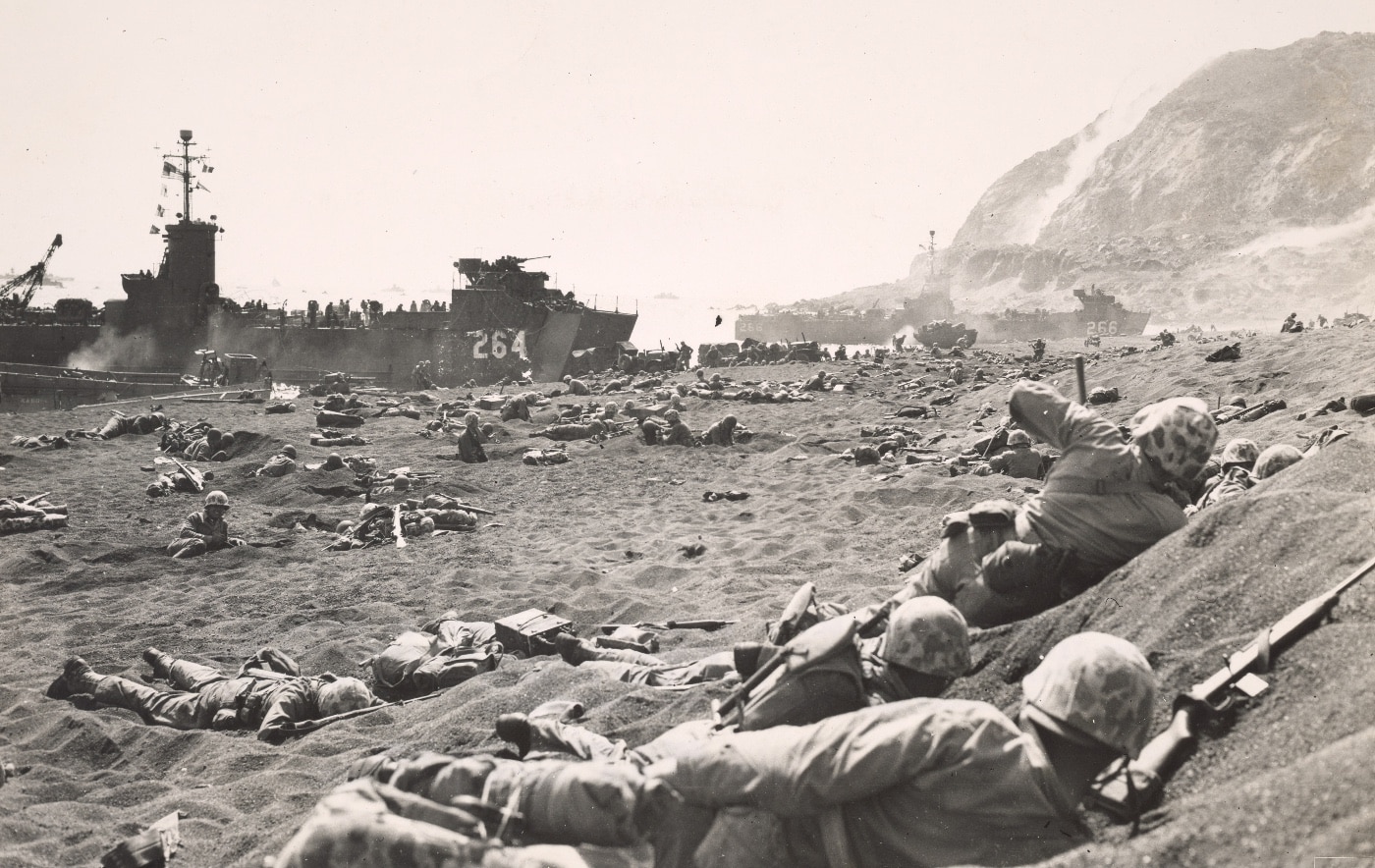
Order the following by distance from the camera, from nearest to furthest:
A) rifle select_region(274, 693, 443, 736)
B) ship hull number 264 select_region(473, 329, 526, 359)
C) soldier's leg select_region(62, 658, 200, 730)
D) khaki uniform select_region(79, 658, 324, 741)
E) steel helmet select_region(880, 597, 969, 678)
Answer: steel helmet select_region(880, 597, 969, 678) < rifle select_region(274, 693, 443, 736) < khaki uniform select_region(79, 658, 324, 741) < soldier's leg select_region(62, 658, 200, 730) < ship hull number 264 select_region(473, 329, 526, 359)

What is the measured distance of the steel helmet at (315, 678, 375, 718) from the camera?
548 centimetres

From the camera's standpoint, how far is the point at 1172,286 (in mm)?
79188

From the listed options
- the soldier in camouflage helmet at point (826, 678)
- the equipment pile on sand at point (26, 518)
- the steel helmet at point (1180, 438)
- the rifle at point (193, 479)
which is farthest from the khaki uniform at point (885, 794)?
the rifle at point (193, 479)

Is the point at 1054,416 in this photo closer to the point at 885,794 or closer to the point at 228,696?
the point at 885,794

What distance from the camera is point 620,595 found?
7711 millimetres

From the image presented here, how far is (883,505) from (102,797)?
723 centimetres

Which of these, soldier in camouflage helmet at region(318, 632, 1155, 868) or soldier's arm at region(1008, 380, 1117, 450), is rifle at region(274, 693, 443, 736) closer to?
soldier in camouflage helmet at region(318, 632, 1155, 868)

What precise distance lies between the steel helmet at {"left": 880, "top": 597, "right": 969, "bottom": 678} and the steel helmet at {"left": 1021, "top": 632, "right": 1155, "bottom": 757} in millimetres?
654

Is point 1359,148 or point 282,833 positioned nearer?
point 282,833

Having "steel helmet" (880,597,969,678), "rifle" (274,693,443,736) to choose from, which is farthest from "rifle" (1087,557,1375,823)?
"rifle" (274,693,443,736)

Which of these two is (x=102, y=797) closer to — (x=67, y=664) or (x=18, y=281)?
(x=67, y=664)

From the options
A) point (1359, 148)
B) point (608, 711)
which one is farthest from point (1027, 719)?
point (1359, 148)

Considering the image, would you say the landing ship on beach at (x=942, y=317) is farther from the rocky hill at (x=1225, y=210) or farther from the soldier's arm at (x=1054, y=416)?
the soldier's arm at (x=1054, y=416)

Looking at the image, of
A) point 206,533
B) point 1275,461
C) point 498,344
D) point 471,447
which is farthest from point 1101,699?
point 498,344
